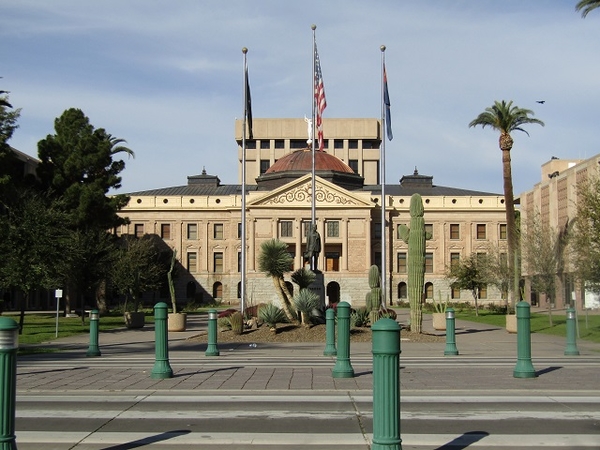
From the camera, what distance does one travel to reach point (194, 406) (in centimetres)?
1076

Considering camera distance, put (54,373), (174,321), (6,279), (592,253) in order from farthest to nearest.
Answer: (174,321) → (6,279) → (592,253) → (54,373)

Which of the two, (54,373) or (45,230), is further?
(45,230)

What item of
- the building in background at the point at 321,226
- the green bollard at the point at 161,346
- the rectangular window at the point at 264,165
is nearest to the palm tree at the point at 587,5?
Result: the green bollard at the point at 161,346

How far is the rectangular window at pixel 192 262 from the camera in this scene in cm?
9612

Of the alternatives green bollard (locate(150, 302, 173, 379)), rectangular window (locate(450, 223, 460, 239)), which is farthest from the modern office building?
green bollard (locate(150, 302, 173, 379))

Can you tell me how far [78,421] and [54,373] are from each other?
6689 millimetres

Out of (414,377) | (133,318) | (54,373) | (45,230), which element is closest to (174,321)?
(133,318)

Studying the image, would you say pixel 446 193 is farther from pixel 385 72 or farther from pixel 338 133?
pixel 385 72

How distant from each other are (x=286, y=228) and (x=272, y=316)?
6468 centimetres

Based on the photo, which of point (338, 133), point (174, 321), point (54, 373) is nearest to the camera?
point (54, 373)

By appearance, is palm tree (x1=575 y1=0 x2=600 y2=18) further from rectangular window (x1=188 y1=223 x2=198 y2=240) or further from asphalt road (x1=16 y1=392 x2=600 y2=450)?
rectangular window (x1=188 y1=223 x2=198 y2=240)

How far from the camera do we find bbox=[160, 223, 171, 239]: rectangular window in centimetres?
9608

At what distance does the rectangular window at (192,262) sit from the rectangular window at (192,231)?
199 centimetres

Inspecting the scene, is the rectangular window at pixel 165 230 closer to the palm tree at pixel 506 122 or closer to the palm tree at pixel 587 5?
the palm tree at pixel 506 122
